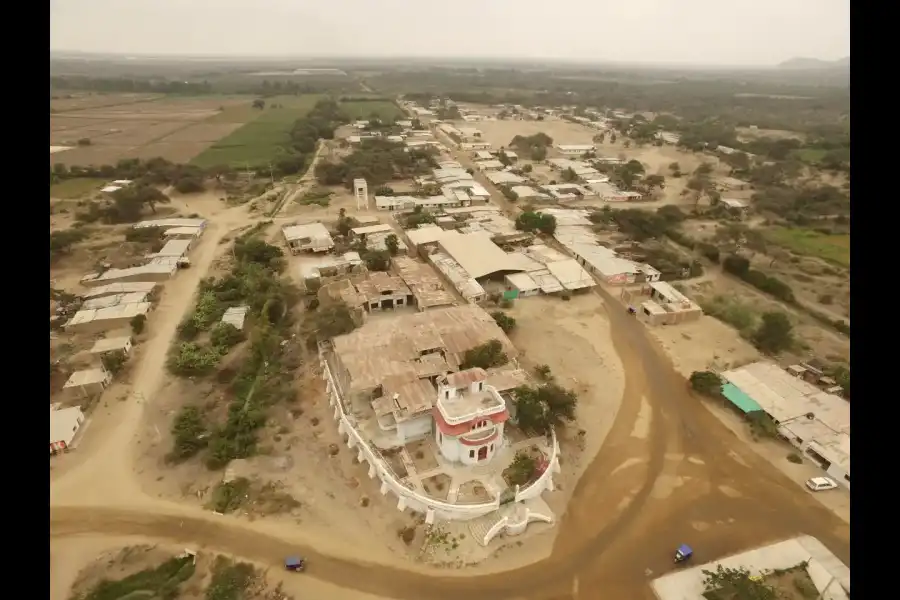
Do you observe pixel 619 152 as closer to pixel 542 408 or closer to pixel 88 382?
pixel 542 408

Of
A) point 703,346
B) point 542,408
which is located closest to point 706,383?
point 703,346

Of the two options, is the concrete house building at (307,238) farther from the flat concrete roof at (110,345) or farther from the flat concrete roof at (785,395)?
the flat concrete roof at (785,395)

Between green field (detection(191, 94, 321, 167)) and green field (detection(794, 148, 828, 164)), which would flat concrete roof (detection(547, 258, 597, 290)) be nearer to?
green field (detection(191, 94, 321, 167))

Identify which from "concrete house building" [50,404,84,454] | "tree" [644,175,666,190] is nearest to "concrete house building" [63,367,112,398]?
"concrete house building" [50,404,84,454]
